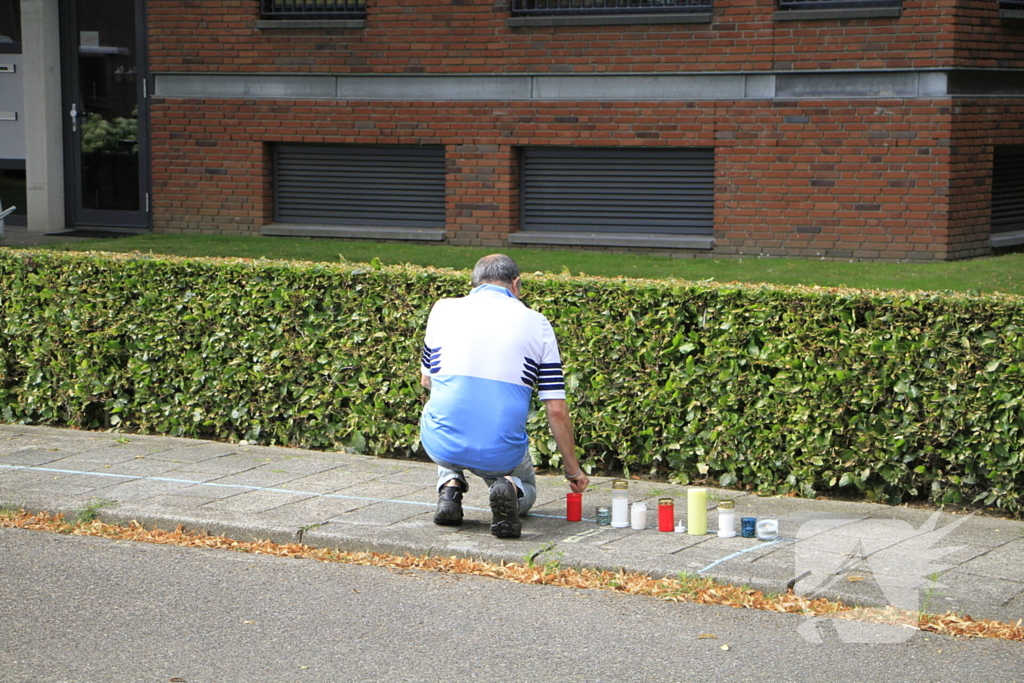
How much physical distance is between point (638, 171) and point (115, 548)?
10778 millimetres

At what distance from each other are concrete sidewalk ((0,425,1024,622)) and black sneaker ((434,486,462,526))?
0.21 ft

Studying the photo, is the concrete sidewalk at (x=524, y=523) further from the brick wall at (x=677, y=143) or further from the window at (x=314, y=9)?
the window at (x=314, y=9)

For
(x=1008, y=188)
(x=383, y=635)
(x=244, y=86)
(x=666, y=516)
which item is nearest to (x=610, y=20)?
(x=244, y=86)

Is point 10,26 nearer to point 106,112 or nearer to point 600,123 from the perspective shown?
point 106,112

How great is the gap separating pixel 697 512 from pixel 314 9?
12.6 m

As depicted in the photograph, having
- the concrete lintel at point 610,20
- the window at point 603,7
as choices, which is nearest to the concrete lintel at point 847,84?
the concrete lintel at point 610,20

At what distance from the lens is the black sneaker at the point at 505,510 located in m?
6.38

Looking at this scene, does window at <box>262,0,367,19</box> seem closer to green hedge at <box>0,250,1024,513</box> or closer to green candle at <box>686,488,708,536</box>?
green hedge at <box>0,250,1024,513</box>

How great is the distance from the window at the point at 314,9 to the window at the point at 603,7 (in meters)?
2.18

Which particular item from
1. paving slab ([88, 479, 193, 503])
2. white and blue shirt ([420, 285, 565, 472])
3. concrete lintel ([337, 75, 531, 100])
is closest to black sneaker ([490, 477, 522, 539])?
white and blue shirt ([420, 285, 565, 472])

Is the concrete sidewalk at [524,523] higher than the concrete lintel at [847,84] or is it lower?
lower

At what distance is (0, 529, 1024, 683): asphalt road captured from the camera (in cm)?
488

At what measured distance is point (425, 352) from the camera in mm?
6844

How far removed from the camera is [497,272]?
21.7 feet
